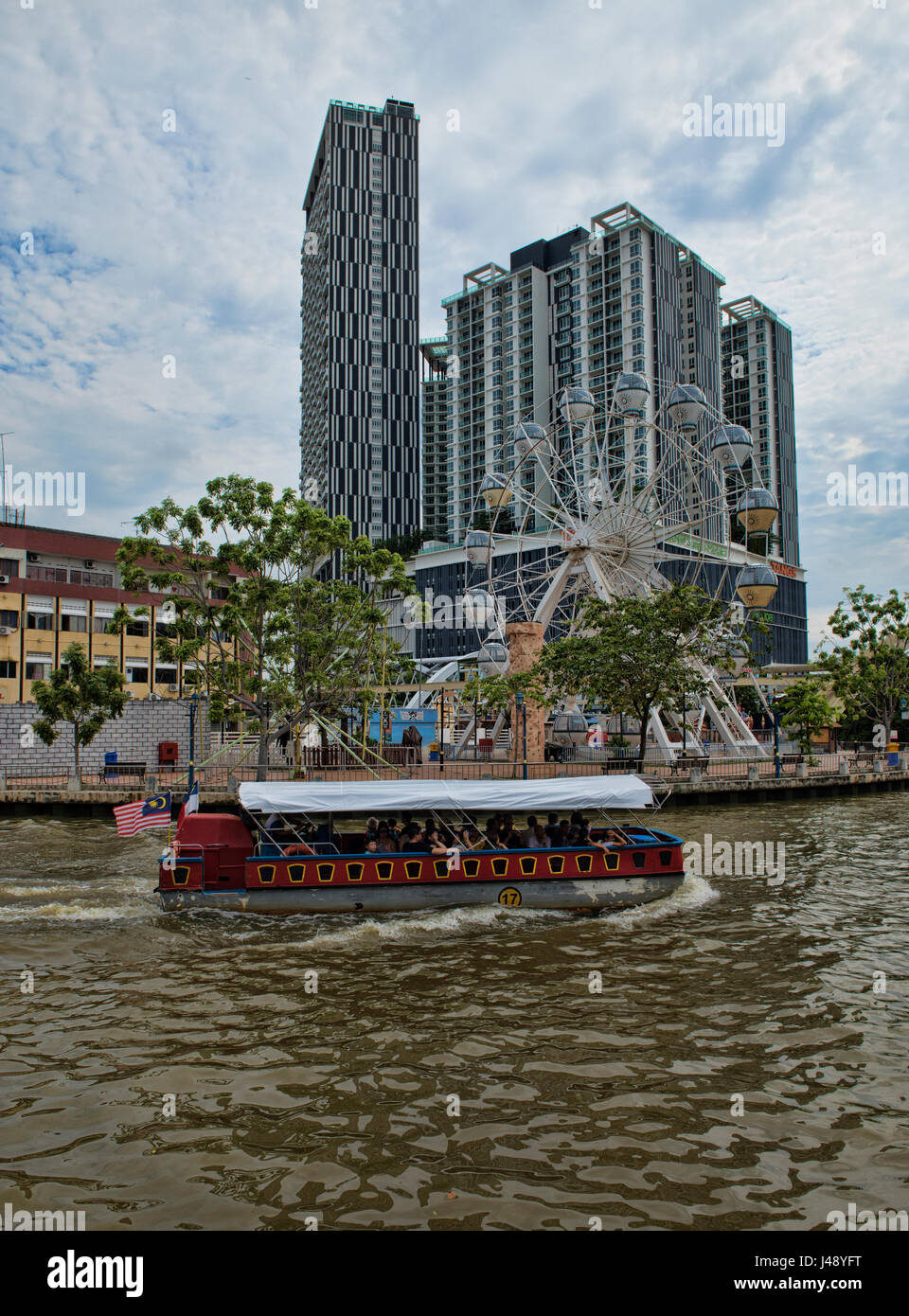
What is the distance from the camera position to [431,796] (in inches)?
653

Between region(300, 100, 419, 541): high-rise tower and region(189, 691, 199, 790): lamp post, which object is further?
region(300, 100, 419, 541): high-rise tower

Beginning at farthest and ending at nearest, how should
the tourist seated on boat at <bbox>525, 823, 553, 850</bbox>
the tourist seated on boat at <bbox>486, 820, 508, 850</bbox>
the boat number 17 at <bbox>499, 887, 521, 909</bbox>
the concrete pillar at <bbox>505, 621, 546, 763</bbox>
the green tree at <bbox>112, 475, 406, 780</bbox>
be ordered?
the concrete pillar at <bbox>505, 621, 546, 763</bbox>
the green tree at <bbox>112, 475, 406, 780</bbox>
the tourist seated on boat at <bbox>525, 823, 553, 850</bbox>
the tourist seated on boat at <bbox>486, 820, 508, 850</bbox>
the boat number 17 at <bbox>499, 887, 521, 909</bbox>

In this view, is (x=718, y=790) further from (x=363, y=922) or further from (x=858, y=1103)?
(x=858, y=1103)

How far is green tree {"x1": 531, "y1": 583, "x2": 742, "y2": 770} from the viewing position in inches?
1385

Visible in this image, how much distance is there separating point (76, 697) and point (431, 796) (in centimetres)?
2173

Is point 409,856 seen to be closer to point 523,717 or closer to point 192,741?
point 192,741

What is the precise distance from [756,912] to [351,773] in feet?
81.5

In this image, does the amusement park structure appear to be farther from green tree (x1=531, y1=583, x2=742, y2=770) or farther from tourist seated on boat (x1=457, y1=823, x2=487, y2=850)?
tourist seated on boat (x1=457, y1=823, x2=487, y2=850)

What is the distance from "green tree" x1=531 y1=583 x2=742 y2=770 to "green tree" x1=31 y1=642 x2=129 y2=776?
1916cm

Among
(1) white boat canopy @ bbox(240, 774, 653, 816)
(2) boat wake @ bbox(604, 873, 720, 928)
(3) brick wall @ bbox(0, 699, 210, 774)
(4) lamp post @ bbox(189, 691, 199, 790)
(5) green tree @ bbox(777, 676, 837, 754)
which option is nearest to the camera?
(2) boat wake @ bbox(604, 873, 720, 928)

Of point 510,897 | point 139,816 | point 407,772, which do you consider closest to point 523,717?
point 407,772

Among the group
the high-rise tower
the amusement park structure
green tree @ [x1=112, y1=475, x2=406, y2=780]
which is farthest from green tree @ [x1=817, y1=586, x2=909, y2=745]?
the high-rise tower

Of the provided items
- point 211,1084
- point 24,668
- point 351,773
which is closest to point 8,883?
point 211,1084

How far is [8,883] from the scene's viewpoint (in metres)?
17.9
